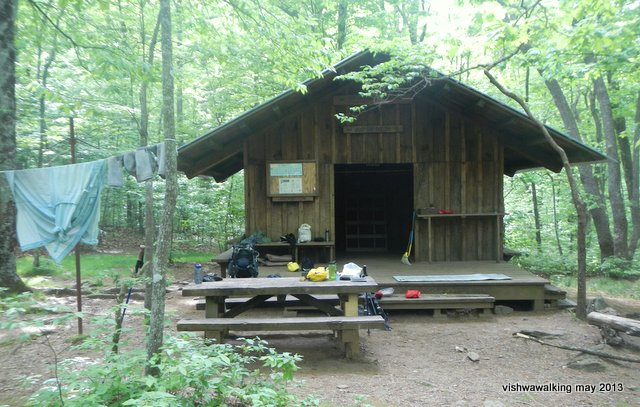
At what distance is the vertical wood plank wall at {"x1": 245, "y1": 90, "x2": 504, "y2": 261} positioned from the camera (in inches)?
341

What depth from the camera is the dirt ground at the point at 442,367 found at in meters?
4.03

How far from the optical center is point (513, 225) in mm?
19875

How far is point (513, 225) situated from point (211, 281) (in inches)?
703

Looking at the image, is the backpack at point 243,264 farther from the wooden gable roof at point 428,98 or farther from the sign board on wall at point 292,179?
the wooden gable roof at point 428,98

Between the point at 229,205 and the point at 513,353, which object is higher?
the point at 229,205

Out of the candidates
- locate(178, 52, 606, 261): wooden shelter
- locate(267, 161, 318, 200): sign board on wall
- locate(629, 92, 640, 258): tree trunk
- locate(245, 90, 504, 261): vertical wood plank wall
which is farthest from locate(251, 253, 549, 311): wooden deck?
locate(629, 92, 640, 258): tree trunk

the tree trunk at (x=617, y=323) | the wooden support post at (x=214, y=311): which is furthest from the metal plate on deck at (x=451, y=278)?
the wooden support post at (x=214, y=311)

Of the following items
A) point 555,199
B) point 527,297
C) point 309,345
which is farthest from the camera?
point 555,199

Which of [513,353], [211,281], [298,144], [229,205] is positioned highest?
[298,144]

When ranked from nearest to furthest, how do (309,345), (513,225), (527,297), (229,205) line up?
(309,345)
(527,297)
(229,205)
(513,225)

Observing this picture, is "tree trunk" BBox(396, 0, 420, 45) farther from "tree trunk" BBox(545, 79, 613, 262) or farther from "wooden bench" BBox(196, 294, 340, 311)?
"wooden bench" BBox(196, 294, 340, 311)

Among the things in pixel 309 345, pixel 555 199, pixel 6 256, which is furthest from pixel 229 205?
pixel 555 199

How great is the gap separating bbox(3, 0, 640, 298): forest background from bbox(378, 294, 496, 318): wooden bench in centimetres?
368

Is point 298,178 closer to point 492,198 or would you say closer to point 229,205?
point 492,198
